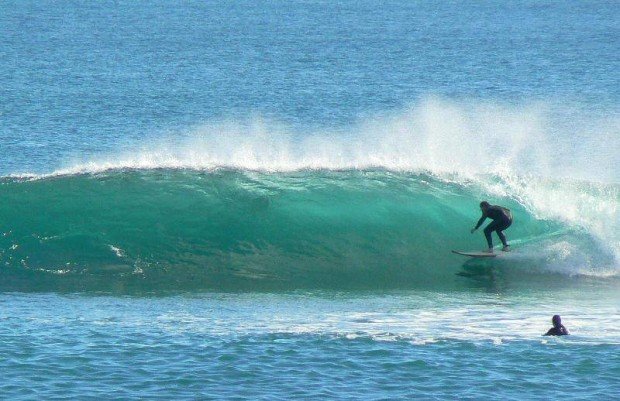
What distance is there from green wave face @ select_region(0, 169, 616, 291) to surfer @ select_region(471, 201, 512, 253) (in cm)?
57

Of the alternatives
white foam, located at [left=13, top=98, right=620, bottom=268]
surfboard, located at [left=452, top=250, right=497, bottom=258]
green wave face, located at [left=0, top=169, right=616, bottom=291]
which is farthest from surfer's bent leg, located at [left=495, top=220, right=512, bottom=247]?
white foam, located at [left=13, top=98, right=620, bottom=268]

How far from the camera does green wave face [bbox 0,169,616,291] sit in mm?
24875

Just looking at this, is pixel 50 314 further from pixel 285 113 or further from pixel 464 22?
pixel 464 22

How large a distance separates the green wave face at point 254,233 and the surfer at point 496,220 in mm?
571

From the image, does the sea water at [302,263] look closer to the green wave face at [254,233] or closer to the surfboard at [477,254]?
the green wave face at [254,233]

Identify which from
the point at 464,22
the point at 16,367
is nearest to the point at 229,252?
the point at 16,367

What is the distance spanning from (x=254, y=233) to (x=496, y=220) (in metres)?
4.91

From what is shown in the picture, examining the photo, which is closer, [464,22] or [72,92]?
[72,92]

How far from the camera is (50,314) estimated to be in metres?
21.4

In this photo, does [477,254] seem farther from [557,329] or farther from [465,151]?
[465,151]

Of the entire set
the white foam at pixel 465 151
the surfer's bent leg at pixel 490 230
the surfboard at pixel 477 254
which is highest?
the white foam at pixel 465 151

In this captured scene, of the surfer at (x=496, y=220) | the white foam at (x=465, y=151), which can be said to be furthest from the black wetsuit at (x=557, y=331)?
the white foam at (x=465, y=151)

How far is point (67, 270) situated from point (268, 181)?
589 cm

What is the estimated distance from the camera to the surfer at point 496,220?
2523 centimetres
